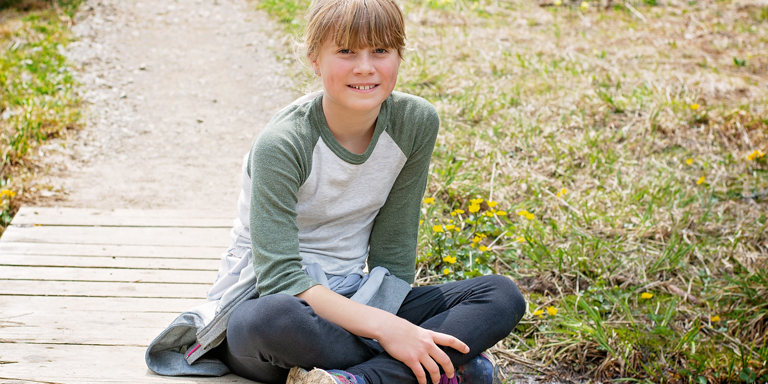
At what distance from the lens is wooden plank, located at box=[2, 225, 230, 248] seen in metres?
2.64

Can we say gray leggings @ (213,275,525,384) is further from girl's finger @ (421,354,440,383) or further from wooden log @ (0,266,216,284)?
wooden log @ (0,266,216,284)

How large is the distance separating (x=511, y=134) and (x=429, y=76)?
0.90 meters

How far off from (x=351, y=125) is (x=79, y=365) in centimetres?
101

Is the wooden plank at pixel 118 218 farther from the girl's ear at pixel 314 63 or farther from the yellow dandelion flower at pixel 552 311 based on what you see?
the yellow dandelion flower at pixel 552 311

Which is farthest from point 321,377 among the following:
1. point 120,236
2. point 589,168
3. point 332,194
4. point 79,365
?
point 589,168

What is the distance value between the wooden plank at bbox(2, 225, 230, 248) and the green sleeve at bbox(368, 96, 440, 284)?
900mm

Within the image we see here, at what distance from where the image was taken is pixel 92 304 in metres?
2.21

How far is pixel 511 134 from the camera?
3715 millimetres

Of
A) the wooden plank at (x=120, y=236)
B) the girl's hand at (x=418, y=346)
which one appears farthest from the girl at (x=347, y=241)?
the wooden plank at (x=120, y=236)

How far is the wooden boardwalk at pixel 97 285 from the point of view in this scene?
6.16 feet

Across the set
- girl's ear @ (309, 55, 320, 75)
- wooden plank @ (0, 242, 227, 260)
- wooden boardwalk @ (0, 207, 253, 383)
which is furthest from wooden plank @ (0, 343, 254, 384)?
girl's ear @ (309, 55, 320, 75)

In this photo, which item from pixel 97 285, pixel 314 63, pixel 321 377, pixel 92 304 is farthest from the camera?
pixel 97 285

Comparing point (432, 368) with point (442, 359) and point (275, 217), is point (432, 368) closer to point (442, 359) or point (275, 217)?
point (442, 359)

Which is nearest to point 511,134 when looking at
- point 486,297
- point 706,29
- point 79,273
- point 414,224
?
point 414,224
